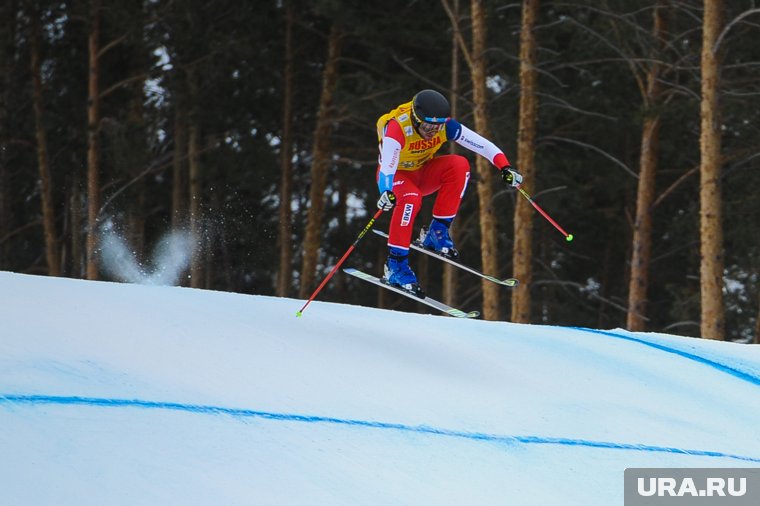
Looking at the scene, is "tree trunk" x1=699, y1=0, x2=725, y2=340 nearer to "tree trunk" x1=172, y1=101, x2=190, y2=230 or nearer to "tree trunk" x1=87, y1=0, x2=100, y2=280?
"tree trunk" x1=87, y1=0, x2=100, y2=280

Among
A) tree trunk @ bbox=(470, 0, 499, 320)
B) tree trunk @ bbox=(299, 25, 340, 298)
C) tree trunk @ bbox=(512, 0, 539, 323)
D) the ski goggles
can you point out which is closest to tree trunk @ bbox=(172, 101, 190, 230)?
tree trunk @ bbox=(299, 25, 340, 298)

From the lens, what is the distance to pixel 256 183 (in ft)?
81.7

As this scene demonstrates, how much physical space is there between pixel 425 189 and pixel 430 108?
3.01ft

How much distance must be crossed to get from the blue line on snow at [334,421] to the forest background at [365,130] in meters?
9.75

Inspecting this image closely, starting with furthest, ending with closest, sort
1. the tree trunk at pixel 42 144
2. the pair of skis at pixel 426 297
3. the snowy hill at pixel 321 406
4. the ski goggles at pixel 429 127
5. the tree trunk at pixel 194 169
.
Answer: the tree trunk at pixel 194 169, the tree trunk at pixel 42 144, the pair of skis at pixel 426 297, the ski goggles at pixel 429 127, the snowy hill at pixel 321 406

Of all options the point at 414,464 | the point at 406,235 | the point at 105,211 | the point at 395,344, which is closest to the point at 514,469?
the point at 414,464

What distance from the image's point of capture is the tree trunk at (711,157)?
12438mm

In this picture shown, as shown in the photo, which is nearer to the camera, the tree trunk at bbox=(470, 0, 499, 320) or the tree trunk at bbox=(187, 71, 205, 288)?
the tree trunk at bbox=(470, 0, 499, 320)

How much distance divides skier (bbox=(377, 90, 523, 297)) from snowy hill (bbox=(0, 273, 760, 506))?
0.62 m

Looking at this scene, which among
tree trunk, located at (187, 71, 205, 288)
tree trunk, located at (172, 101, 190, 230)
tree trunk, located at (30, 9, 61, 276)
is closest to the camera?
tree trunk, located at (30, 9, 61, 276)

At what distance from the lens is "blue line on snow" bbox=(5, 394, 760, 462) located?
17.3 feet

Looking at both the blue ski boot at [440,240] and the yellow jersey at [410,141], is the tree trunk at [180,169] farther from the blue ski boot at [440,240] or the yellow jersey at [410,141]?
the yellow jersey at [410,141]

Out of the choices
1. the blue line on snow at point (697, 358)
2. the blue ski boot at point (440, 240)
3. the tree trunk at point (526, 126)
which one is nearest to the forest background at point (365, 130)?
the tree trunk at point (526, 126)

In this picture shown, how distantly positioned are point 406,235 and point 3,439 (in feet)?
13.7
